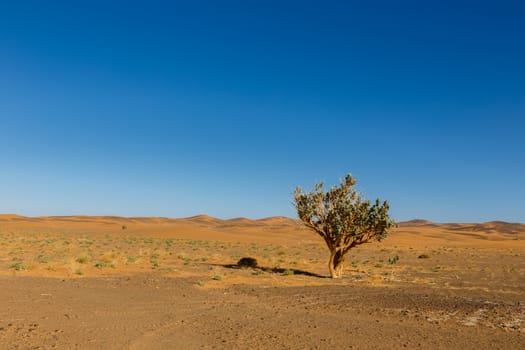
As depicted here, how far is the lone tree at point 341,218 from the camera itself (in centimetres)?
2212

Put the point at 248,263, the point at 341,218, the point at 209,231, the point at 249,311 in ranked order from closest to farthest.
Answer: the point at 249,311
the point at 341,218
the point at 248,263
the point at 209,231

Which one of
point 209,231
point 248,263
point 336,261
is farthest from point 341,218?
point 209,231

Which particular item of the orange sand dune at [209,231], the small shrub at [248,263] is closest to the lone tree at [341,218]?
the small shrub at [248,263]

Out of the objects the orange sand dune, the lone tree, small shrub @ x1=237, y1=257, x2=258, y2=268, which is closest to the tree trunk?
the lone tree

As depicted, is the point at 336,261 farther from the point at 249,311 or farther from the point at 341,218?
the point at 249,311

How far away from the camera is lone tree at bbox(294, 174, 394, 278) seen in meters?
22.1

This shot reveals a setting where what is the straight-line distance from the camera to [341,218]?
22281 mm

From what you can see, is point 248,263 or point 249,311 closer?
point 249,311

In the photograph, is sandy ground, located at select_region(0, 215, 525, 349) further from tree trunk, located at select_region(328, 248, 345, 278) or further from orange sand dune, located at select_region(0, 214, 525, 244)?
orange sand dune, located at select_region(0, 214, 525, 244)

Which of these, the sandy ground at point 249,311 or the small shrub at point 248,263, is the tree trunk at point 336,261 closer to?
the sandy ground at point 249,311

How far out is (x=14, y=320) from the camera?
1102cm

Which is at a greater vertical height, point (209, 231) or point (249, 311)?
point (209, 231)

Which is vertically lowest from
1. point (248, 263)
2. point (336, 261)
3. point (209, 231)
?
point (248, 263)

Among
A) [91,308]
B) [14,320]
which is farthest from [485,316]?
[14,320]
